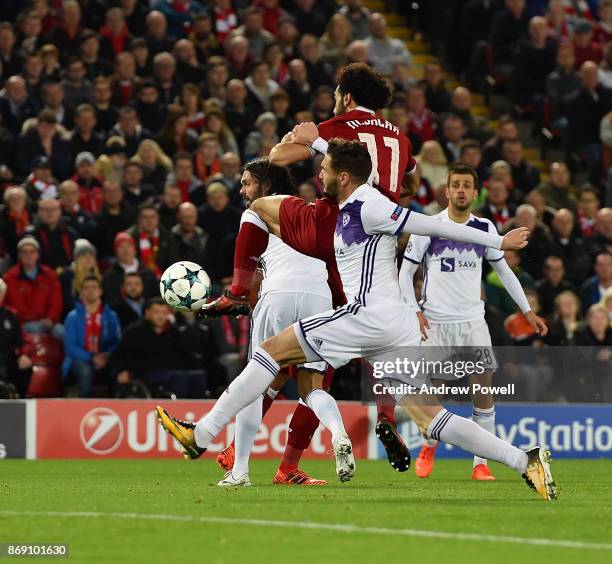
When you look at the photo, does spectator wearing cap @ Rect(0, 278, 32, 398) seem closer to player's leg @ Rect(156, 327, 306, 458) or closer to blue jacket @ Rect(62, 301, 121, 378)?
blue jacket @ Rect(62, 301, 121, 378)

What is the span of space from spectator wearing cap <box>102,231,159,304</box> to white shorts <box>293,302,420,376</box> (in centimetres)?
766

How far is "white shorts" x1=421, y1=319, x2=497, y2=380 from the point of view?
12.2 metres

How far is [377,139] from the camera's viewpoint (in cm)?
1040

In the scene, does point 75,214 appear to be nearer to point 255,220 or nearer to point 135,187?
point 135,187

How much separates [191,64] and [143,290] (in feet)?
14.1

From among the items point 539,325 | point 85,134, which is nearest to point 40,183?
point 85,134

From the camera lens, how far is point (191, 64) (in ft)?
64.5

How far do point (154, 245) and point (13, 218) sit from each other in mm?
1586

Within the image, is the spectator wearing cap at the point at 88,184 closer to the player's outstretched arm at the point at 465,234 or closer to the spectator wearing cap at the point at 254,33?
the spectator wearing cap at the point at 254,33

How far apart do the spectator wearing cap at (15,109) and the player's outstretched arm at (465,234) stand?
33.5 ft

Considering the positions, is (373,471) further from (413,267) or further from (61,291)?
(61,291)

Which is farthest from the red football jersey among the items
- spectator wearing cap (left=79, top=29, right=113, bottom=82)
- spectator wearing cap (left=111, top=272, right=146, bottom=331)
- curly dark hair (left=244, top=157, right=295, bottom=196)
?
spectator wearing cap (left=79, top=29, right=113, bottom=82)

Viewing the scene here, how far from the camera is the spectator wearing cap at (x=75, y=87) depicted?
18516mm

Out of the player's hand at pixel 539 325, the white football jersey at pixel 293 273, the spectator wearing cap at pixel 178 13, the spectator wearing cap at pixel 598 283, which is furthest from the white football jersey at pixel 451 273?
the spectator wearing cap at pixel 178 13
